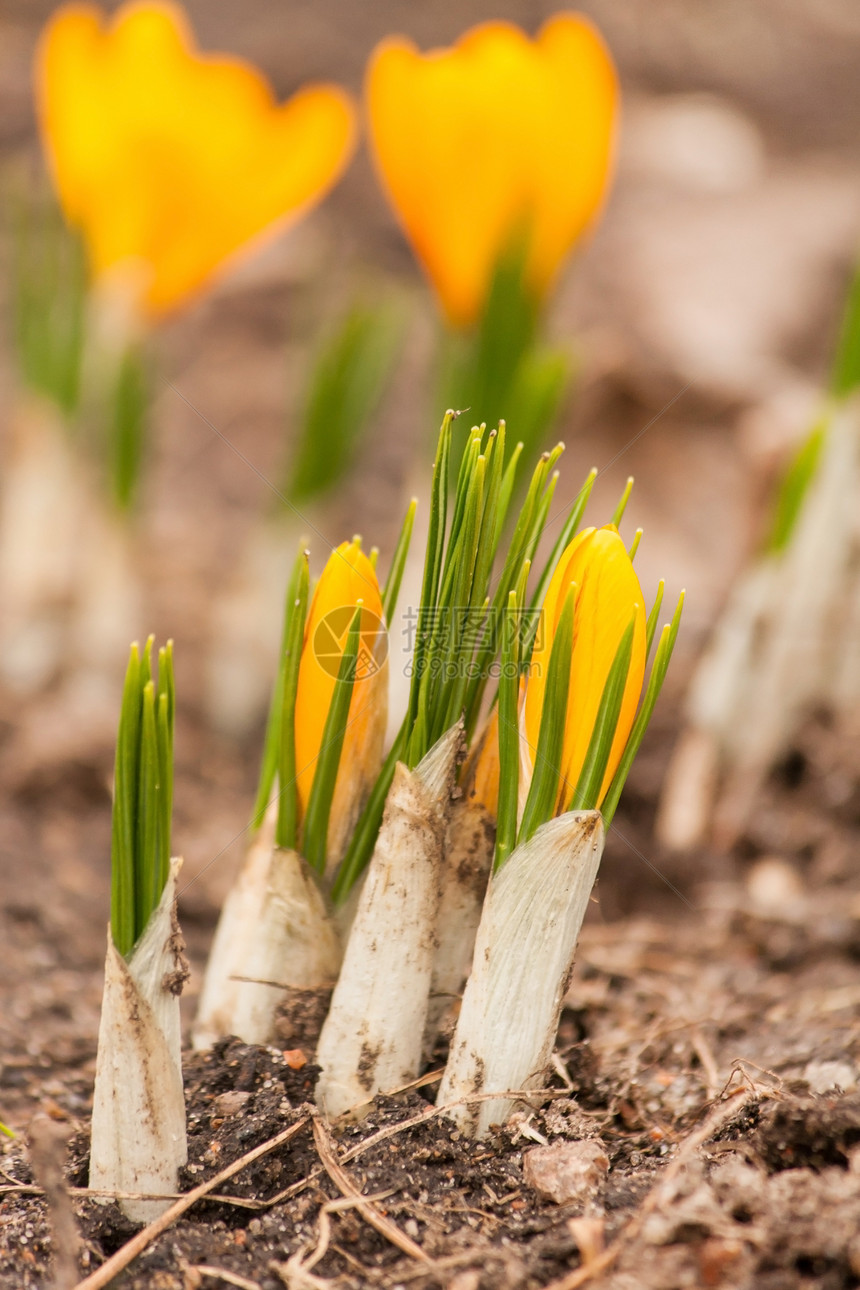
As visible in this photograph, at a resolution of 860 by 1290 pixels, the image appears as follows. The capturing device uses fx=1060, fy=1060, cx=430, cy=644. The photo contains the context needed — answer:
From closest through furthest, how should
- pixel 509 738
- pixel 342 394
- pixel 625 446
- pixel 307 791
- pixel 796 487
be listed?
pixel 509 738, pixel 307 791, pixel 796 487, pixel 342 394, pixel 625 446

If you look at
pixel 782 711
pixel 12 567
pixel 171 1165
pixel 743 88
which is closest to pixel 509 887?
pixel 171 1165

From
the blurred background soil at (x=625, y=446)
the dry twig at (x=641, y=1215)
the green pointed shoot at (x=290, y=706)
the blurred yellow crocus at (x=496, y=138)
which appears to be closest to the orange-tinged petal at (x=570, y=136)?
the blurred yellow crocus at (x=496, y=138)

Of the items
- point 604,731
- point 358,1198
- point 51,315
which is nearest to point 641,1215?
point 358,1198

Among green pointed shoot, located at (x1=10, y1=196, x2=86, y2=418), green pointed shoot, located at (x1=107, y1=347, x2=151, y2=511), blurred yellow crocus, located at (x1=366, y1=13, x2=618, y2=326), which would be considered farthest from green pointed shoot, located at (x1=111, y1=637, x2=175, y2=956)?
green pointed shoot, located at (x1=10, y1=196, x2=86, y2=418)

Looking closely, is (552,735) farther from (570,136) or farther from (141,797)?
(570,136)

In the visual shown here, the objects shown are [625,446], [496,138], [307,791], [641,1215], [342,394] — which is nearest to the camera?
[641,1215]

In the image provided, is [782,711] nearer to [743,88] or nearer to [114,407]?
[114,407]

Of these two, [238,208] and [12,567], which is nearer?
[238,208]
